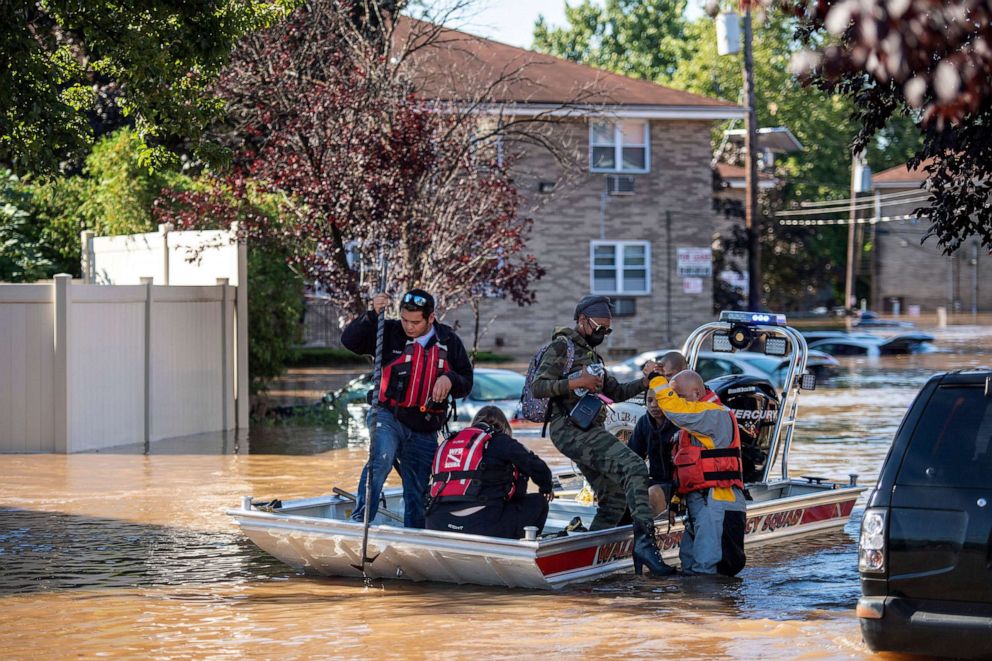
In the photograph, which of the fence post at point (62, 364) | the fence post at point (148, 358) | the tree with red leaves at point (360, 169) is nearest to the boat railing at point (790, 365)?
the tree with red leaves at point (360, 169)

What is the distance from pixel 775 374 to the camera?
27266mm

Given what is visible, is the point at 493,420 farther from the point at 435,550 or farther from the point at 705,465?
the point at 705,465

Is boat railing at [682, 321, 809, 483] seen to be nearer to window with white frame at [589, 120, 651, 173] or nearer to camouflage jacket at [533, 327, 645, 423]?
camouflage jacket at [533, 327, 645, 423]

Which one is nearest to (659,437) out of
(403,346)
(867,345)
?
(403,346)

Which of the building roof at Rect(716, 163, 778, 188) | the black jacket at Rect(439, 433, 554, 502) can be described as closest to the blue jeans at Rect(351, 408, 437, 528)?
the black jacket at Rect(439, 433, 554, 502)

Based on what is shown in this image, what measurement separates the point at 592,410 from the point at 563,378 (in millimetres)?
295

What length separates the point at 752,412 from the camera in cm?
1239

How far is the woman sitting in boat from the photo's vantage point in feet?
31.4

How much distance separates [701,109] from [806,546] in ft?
90.1

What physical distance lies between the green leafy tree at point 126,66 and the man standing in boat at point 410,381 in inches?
188

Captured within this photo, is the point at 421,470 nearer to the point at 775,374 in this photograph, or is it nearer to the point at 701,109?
the point at 775,374

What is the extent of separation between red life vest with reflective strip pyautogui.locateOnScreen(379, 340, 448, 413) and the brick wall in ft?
89.4

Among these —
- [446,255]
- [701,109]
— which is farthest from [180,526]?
[701,109]

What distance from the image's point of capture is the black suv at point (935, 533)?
269 inches
